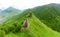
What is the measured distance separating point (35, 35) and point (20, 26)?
40.1 ft

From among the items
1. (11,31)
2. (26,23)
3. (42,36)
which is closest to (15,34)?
(11,31)

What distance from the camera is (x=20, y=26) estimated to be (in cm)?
11956

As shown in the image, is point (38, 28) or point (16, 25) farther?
point (38, 28)

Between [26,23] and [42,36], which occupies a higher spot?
[26,23]

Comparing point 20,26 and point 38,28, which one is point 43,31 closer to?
point 38,28

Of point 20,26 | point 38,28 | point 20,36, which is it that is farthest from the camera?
point 38,28

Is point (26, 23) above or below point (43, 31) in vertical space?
above

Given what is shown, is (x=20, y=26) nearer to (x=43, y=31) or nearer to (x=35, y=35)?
(x=35, y=35)

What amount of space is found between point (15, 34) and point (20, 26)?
7.88 meters

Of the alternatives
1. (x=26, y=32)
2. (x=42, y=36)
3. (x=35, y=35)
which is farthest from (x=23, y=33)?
(x=42, y=36)

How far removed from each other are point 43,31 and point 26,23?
19138 millimetres

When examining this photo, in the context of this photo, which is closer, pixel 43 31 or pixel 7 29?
pixel 7 29

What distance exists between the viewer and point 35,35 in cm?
11981

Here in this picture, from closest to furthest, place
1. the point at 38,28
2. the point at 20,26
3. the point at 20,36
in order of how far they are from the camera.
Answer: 1. the point at 20,36
2. the point at 20,26
3. the point at 38,28
